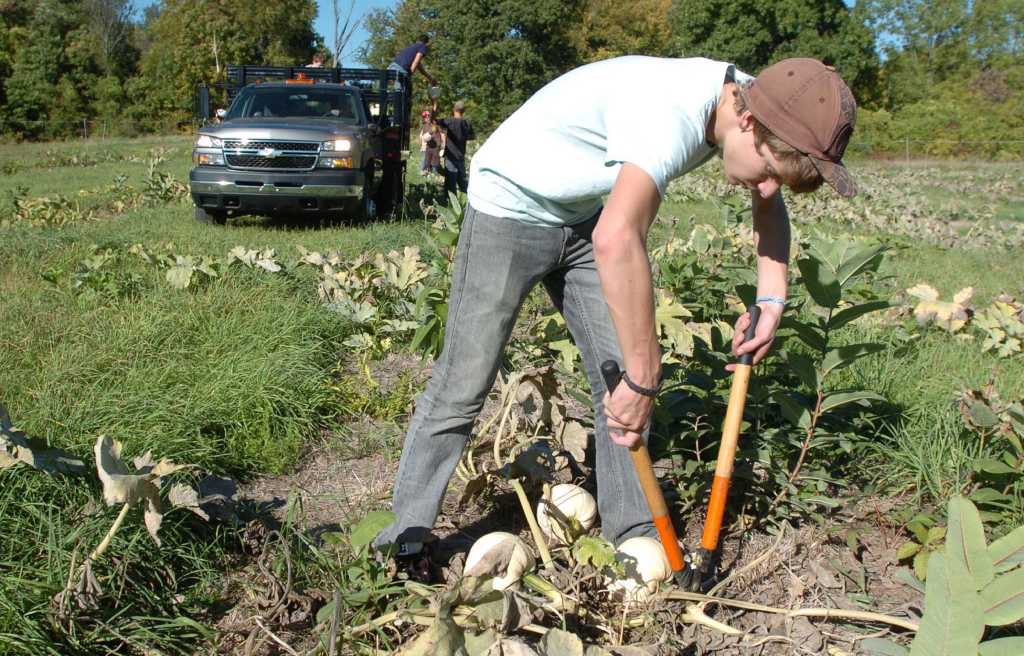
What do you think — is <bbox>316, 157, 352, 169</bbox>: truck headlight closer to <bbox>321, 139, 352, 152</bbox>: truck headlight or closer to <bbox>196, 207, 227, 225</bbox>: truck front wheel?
<bbox>321, 139, 352, 152</bbox>: truck headlight

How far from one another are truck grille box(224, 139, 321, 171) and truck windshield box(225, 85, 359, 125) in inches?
41.5

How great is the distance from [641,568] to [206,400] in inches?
88.1

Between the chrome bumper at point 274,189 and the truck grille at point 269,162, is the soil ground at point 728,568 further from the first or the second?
the truck grille at point 269,162

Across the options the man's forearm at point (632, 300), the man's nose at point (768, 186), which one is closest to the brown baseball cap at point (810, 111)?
the man's nose at point (768, 186)

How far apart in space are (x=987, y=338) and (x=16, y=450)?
5019mm

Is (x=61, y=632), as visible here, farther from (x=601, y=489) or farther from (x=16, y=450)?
(x=601, y=489)

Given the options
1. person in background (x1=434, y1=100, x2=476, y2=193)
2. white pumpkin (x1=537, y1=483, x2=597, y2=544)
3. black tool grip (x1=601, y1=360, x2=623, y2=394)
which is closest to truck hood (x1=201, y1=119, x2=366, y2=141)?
person in background (x1=434, y1=100, x2=476, y2=193)

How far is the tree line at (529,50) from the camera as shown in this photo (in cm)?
4762

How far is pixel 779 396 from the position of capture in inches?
121

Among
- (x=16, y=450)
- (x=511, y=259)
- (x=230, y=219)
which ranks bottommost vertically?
(x=230, y=219)

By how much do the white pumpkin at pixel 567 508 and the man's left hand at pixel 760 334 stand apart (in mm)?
730

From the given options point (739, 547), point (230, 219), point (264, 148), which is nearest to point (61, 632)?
point (739, 547)

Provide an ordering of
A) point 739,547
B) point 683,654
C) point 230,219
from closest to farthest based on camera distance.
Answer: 1. point 683,654
2. point 739,547
3. point 230,219

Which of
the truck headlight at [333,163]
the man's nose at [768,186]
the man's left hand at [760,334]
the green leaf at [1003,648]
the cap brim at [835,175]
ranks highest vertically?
the cap brim at [835,175]
